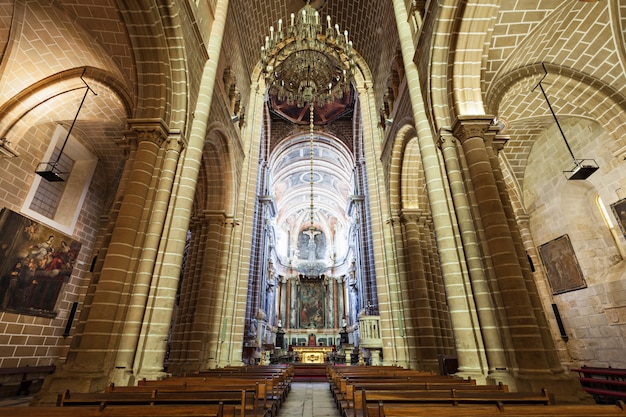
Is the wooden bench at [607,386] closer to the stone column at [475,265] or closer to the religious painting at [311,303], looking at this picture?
the stone column at [475,265]

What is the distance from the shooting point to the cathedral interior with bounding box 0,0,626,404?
5242 mm

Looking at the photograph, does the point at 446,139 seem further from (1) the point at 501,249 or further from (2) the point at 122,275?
(2) the point at 122,275

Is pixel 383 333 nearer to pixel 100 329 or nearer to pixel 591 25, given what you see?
pixel 100 329

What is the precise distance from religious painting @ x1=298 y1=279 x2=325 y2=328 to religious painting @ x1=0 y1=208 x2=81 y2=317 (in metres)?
22.0

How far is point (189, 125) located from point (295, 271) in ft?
82.9

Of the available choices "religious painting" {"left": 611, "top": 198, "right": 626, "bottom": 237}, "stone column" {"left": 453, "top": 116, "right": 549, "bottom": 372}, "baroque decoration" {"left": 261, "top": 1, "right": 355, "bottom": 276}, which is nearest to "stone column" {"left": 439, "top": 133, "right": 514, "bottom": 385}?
"stone column" {"left": 453, "top": 116, "right": 549, "bottom": 372}

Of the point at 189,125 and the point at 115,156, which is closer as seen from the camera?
the point at 189,125

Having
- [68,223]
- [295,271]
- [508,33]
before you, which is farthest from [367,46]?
[295,271]

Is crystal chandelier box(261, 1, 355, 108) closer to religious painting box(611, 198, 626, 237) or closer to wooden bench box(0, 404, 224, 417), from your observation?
religious painting box(611, 198, 626, 237)

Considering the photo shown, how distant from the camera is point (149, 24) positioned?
19.9 ft

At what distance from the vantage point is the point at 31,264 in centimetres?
875

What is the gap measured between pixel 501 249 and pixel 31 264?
11754 millimetres

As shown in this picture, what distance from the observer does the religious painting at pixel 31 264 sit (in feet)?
26.4

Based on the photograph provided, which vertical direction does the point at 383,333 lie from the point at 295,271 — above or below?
below
